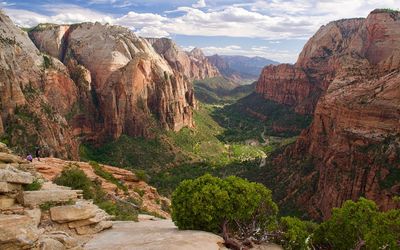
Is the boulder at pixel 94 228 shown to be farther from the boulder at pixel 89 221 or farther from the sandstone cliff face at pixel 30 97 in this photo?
the sandstone cliff face at pixel 30 97

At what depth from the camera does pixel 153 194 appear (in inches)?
2852

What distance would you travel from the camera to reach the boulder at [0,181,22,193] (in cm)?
2814

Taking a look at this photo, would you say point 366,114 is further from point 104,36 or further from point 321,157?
point 104,36

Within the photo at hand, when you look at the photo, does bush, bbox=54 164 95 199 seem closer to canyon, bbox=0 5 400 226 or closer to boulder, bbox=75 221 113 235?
boulder, bbox=75 221 113 235

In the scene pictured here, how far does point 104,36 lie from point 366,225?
147996mm

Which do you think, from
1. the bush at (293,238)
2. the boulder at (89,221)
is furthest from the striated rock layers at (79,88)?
the bush at (293,238)

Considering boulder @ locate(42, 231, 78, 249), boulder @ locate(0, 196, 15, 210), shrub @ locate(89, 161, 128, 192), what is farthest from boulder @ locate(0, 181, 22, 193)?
shrub @ locate(89, 161, 128, 192)

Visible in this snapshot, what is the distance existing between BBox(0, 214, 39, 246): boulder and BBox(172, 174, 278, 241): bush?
13.0 meters

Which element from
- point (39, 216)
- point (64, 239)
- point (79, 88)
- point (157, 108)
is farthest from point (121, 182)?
point (157, 108)

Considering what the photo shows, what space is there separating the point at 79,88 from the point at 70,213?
11629cm

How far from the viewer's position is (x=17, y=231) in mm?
23781

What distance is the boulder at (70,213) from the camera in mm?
31812

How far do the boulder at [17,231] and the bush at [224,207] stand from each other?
1299 cm

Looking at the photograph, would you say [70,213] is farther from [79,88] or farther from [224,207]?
[79,88]
